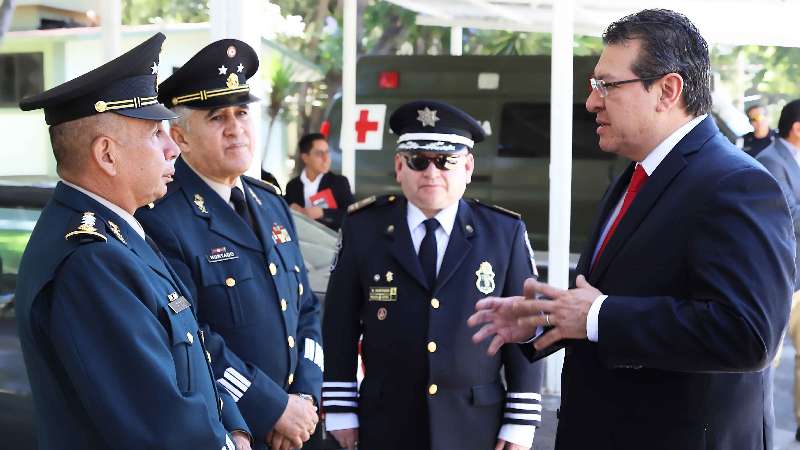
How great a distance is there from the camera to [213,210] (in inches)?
130

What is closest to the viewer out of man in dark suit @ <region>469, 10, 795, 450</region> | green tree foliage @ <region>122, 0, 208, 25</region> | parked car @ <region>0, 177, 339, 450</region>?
man in dark suit @ <region>469, 10, 795, 450</region>

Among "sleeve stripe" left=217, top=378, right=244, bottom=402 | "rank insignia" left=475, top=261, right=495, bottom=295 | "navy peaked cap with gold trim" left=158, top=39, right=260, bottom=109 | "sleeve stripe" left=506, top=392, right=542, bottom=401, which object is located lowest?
"sleeve stripe" left=506, top=392, right=542, bottom=401

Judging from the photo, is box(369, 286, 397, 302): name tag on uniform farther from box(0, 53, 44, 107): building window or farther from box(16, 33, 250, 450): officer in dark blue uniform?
box(0, 53, 44, 107): building window

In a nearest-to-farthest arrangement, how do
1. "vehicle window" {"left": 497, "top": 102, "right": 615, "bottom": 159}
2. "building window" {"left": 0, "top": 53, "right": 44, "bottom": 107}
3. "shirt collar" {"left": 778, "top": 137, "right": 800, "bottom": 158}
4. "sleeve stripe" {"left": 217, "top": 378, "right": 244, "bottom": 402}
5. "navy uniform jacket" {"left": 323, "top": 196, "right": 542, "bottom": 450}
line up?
"sleeve stripe" {"left": 217, "top": 378, "right": 244, "bottom": 402} → "navy uniform jacket" {"left": 323, "top": 196, "right": 542, "bottom": 450} → "shirt collar" {"left": 778, "top": 137, "right": 800, "bottom": 158} → "vehicle window" {"left": 497, "top": 102, "right": 615, "bottom": 159} → "building window" {"left": 0, "top": 53, "right": 44, "bottom": 107}

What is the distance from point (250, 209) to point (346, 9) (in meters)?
5.61

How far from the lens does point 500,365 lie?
358 cm

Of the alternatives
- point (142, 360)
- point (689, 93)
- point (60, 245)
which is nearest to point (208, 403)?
point (142, 360)

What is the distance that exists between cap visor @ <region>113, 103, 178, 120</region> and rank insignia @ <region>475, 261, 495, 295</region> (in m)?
1.36

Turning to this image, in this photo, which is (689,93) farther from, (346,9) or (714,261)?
(346,9)

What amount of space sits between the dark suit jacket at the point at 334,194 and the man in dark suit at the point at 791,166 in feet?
10.9

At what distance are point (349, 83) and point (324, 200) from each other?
111 cm

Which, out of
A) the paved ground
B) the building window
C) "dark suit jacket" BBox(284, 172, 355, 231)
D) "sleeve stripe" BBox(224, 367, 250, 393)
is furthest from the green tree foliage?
"sleeve stripe" BBox(224, 367, 250, 393)

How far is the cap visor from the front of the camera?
2.43 meters

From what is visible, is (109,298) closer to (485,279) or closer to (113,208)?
(113,208)
